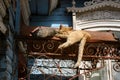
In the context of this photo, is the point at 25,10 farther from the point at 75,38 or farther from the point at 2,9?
the point at 2,9

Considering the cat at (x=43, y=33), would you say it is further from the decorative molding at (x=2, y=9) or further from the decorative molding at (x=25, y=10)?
the decorative molding at (x=25, y=10)

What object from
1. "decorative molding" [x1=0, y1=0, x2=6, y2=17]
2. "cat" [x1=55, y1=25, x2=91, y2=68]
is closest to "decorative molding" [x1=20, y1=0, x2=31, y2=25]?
"cat" [x1=55, y1=25, x2=91, y2=68]

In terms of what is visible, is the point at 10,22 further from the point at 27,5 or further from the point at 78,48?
the point at 27,5

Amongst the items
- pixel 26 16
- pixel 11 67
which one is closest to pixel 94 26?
pixel 26 16

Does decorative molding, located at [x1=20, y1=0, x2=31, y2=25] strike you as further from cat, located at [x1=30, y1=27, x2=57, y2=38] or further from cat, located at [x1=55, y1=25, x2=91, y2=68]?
cat, located at [x1=55, y1=25, x2=91, y2=68]

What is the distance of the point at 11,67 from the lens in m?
3.46

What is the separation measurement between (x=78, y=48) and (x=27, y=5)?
1.78m

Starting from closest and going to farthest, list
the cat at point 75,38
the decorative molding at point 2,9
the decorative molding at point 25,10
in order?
the decorative molding at point 2,9, the cat at point 75,38, the decorative molding at point 25,10

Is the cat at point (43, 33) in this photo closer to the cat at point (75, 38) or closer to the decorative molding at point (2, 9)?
the cat at point (75, 38)

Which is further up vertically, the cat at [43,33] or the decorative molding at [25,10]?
the decorative molding at [25,10]

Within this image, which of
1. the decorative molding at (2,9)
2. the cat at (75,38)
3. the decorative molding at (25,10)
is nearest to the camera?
the decorative molding at (2,9)

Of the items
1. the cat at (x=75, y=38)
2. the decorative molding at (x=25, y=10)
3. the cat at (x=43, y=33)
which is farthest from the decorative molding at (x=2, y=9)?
the decorative molding at (x=25, y=10)

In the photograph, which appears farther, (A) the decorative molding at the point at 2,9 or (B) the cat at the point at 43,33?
(B) the cat at the point at 43,33

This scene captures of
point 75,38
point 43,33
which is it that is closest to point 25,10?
point 43,33
